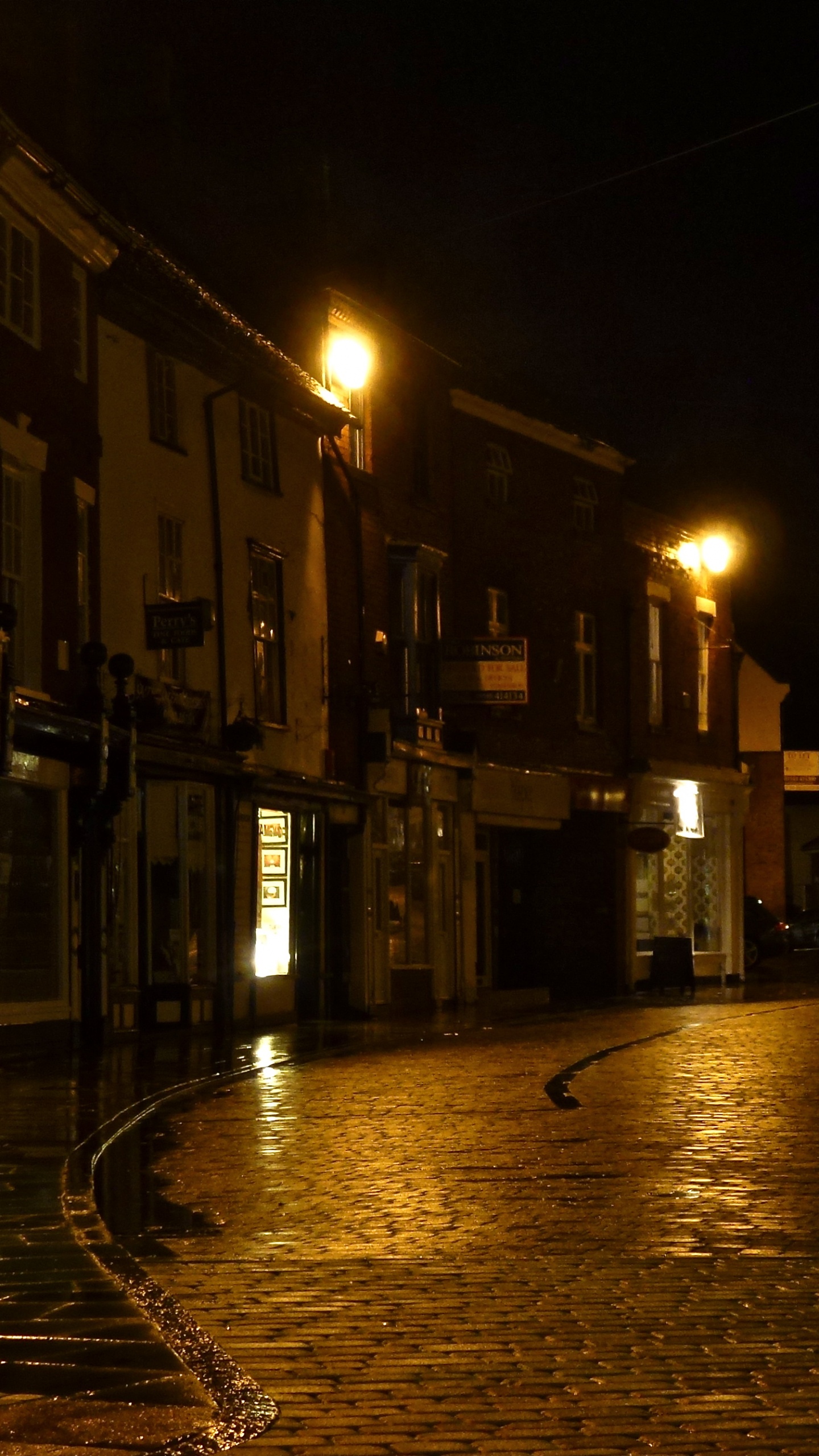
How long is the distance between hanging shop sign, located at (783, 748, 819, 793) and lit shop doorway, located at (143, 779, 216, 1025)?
93.1 ft

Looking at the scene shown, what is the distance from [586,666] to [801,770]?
51.4 feet

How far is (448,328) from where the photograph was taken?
3478 centimetres

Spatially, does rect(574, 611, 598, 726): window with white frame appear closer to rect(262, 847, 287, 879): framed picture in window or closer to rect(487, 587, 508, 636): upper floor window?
rect(487, 587, 508, 636): upper floor window

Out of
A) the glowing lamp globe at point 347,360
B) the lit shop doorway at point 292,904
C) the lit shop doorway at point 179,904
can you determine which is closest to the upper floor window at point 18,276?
the lit shop doorway at point 179,904

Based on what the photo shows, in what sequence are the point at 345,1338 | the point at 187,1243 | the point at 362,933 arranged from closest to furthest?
the point at 345,1338, the point at 187,1243, the point at 362,933

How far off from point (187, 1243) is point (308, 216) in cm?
2395

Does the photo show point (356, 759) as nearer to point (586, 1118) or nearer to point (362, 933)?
point (362, 933)

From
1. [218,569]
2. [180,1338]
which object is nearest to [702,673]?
[218,569]

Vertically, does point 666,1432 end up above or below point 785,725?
below

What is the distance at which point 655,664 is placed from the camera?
3928cm

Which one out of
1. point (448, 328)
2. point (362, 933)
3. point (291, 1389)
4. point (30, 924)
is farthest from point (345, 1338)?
point (448, 328)

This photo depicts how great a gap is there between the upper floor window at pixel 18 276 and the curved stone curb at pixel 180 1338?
1102cm

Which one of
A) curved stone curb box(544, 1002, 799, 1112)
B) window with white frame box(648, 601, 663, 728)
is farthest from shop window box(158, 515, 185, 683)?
window with white frame box(648, 601, 663, 728)

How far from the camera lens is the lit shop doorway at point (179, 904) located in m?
23.6
